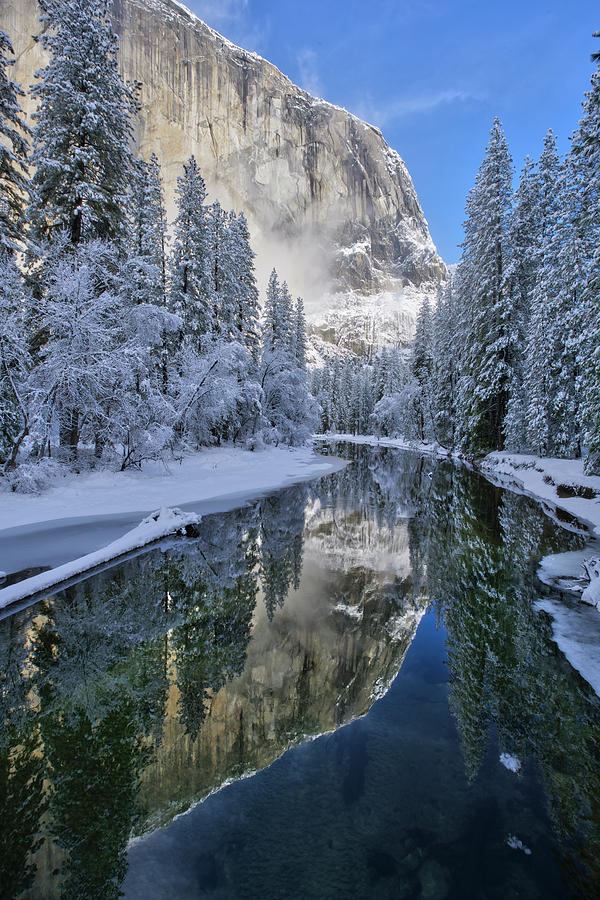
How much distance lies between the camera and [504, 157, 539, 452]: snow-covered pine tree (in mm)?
24922

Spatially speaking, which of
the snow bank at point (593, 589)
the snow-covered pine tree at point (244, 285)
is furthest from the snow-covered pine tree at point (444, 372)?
the snow bank at point (593, 589)

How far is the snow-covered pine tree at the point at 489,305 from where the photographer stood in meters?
25.8

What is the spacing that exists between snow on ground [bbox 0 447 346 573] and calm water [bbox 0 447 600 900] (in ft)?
6.80

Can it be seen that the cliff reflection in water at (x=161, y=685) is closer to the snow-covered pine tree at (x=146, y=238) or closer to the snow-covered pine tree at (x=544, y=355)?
the snow-covered pine tree at (x=146, y=238)

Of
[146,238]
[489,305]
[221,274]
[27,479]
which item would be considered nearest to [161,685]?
[27,479]

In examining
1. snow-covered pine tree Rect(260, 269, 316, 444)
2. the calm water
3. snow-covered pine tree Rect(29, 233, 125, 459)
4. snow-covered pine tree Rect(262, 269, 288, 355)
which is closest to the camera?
the calm water

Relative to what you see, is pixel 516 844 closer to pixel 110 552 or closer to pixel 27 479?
pixel 110 552

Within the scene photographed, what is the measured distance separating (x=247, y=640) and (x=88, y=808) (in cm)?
262

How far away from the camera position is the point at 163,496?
1458 centimetres

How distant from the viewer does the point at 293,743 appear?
3.82 m

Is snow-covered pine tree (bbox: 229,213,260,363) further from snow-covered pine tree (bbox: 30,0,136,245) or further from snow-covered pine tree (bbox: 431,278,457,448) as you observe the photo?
snow-covered pine tree (bbox: 431,278,457,448)

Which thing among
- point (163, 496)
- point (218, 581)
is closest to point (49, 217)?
point (163, 496)

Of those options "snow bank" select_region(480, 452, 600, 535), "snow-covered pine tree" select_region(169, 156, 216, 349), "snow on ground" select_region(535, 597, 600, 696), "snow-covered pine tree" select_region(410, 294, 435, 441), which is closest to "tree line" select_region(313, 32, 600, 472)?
"snow bank" select_region(480, 452, 600, 535)

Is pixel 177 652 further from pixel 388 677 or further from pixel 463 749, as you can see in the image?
pixel 463 749
